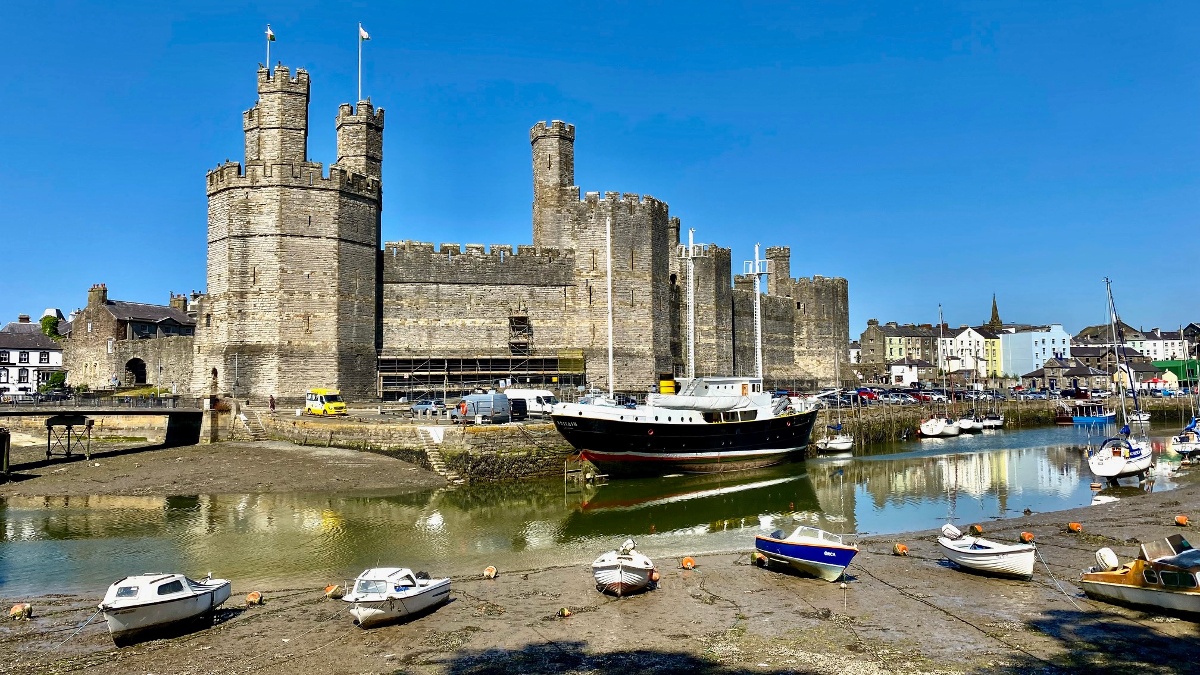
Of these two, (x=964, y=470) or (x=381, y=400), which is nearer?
(x=964, y=470)

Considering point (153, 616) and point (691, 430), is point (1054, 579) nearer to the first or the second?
point (153, 616)

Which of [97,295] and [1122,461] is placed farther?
[97,295]

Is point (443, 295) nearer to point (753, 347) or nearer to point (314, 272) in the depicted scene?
point (314, 272)

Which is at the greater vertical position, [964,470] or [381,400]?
[381,400]

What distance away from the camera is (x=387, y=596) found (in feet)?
38.5

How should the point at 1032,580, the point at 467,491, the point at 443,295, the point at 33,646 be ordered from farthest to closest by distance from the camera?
the point at 443,295 < the point at 467,491 < the point at 1032,580 < the point at 33,646

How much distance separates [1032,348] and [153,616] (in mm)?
106906

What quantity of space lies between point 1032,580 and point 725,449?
16.3 m

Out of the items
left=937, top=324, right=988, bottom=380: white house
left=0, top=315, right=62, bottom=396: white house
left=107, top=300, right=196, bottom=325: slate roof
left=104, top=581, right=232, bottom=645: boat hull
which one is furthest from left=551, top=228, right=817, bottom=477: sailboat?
left=937, top=324, right=988, bottom=380: white house

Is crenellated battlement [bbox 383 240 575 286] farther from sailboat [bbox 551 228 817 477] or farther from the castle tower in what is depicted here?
sailboat [bbox 551 228 817 477]

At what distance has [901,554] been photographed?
1623 cm

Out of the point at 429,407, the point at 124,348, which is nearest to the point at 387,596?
the point at 429,407

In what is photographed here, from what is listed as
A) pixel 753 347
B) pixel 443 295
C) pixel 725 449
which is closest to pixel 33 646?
pixel 725 449

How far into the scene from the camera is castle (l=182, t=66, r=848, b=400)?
3238 centimetres
